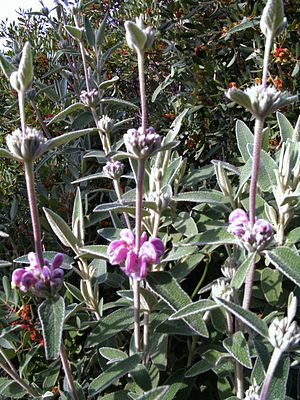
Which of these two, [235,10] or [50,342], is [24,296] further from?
[235,10]

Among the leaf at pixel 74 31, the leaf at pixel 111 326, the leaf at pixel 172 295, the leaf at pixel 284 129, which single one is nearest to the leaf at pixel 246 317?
the leaf at pixel 172 295

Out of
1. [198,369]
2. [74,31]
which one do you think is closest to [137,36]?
[198,369]

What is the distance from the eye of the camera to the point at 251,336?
1140 mm

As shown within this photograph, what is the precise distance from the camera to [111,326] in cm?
126

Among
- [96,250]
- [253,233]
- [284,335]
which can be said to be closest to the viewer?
[284,335]

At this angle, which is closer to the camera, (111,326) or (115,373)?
(115,373)

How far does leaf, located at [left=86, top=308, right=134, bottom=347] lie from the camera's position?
1.24 m

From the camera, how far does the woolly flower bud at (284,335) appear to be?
837mm

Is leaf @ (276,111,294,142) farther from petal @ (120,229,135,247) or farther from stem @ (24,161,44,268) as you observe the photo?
stem @ (24,161,44,268)

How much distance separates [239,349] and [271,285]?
231 mm

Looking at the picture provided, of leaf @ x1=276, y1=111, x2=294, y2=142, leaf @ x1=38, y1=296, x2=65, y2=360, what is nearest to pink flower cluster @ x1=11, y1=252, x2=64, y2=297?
leaf @ x1=38, y1=296, x2=65, y2=360

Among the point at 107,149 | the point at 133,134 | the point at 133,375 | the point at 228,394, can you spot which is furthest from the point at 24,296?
the point at 133,134

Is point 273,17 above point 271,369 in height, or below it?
above

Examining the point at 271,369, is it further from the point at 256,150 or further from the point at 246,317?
the point at 256,150
